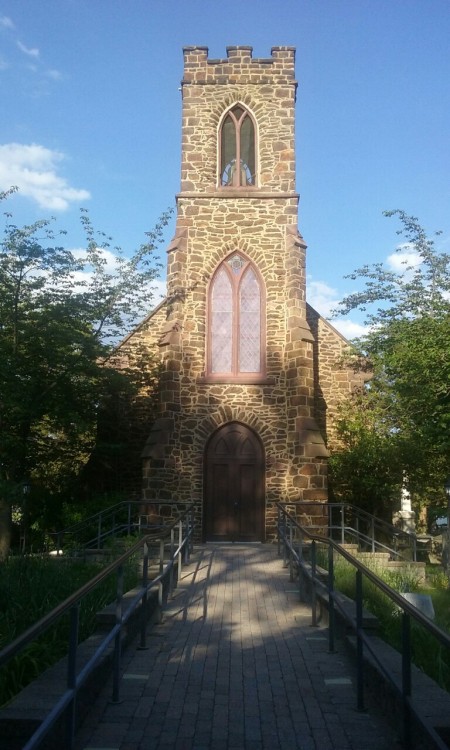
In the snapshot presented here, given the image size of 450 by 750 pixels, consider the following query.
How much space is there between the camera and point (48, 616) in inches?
132

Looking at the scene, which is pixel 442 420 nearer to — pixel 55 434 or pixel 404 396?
pixel 404 396

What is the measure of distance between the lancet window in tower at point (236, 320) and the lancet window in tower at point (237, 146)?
→ 2565 mm

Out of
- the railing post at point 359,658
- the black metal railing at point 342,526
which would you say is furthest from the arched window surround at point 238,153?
the railing post at point 359,658

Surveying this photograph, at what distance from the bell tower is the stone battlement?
3cm

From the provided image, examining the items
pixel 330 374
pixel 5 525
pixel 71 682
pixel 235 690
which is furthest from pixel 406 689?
pixel 330 374

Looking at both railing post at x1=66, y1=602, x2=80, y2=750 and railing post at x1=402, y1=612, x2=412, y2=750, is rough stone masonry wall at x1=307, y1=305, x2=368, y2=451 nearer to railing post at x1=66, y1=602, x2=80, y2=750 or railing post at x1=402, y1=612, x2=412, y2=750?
railing post at x1=402, y1=612, x2=412, y2=750

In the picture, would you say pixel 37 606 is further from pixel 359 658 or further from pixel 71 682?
pixel 359 658

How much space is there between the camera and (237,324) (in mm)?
17328

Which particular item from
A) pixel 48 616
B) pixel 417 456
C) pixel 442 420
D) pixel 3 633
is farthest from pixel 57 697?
pixel 417 456

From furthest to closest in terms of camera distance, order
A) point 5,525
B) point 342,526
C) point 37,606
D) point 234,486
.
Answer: point 234,486 → point 5,525 → point 342,526 → point 37,606

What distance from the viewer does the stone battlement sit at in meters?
18.7

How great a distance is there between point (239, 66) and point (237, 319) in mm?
7328

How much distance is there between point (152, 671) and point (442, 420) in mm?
9216

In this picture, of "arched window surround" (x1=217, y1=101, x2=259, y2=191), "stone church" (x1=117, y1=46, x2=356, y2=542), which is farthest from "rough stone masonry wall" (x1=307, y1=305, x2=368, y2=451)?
"arched window surround" (x1=217, y1=101, x2=259, y2=191)
